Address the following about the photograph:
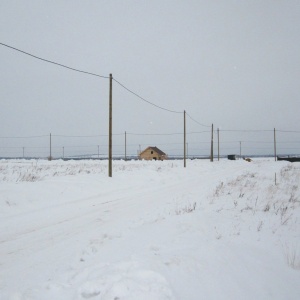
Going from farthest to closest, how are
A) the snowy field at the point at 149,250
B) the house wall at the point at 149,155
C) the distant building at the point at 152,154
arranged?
the distant building at the point at 152,154 → the house wall at the point at 149,155 → the snowy field at the point at 149,250

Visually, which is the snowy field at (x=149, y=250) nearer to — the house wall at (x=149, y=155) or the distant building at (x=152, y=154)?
the house wall at (x=149, y=155)

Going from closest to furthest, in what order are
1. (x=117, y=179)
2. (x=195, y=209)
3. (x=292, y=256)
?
(x=292, y=256), (x=195, y=209), (x=117, y=179)

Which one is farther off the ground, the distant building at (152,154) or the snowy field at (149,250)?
the distant building at (152,154)

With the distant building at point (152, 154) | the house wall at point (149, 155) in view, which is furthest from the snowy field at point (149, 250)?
the distant building at point (152, 154)

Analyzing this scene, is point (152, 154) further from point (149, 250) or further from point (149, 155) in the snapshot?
point (149, 250)

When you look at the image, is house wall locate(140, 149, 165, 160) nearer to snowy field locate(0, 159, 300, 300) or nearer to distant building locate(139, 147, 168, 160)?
distant building locate(139, 147, 168, 160)

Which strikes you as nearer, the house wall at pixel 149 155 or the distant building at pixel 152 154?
the house wall at pixel 149 155

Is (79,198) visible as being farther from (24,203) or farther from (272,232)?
(272,232)

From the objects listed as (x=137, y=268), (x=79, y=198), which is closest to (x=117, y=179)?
(x=79, y=198)

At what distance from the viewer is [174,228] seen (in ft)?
16.4

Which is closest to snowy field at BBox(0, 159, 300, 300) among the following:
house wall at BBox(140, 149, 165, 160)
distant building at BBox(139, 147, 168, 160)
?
house wall at BBox(140, 149, 165, 160)

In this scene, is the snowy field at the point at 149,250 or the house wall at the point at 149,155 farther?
the house wall at the point at 149,155

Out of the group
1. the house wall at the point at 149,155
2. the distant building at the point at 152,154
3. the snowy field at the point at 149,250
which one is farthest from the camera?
the distant building at the point at 152,154

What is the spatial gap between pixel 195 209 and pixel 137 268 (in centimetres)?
407
